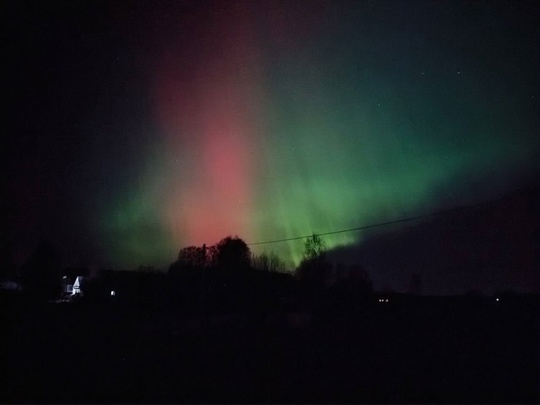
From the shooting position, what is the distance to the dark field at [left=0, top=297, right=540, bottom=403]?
15.8m

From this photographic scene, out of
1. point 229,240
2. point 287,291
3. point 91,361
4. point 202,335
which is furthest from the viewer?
point 229,240

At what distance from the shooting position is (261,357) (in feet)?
79.6

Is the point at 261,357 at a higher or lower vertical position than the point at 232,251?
lower

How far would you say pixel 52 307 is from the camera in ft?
139

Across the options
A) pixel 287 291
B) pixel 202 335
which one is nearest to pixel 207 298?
pixel 287 291

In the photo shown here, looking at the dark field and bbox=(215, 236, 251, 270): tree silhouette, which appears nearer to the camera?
the dark field

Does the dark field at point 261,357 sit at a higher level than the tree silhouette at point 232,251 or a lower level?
lower

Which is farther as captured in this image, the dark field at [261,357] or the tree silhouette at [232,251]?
the tree silhouette at [232,251]

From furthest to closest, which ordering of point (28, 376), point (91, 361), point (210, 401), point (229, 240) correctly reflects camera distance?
point (229, 240)
point (91, 361)
point (28, 376)
point (210, 401)

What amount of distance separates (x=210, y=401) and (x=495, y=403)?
7327mm

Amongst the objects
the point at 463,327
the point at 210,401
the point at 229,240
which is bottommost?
the point at 210,401

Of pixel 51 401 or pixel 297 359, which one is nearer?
pixel 51 401

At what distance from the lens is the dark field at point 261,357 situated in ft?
51.9

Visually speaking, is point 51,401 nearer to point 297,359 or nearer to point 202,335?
point 297,359
